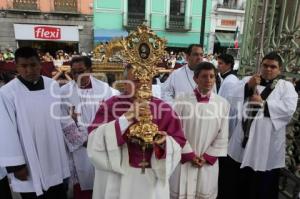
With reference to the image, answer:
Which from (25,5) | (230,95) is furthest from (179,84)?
(25,5)

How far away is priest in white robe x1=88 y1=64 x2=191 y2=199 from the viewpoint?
6.52 feet

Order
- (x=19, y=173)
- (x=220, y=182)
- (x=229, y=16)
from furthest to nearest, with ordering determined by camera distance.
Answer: (x=229, y=16)
(x=220, y=182)
(x=19, y=173)

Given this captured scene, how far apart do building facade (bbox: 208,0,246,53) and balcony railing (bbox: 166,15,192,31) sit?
5.83 feet

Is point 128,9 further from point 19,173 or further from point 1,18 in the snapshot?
point 19,173

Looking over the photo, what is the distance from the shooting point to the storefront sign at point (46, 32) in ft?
57.5

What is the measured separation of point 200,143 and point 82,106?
137cm

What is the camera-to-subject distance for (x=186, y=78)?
3633mm

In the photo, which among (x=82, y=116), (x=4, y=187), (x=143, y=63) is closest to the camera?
(x=143, y=63)

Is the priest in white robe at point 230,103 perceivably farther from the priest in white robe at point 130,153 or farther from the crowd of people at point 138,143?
the priest in white robe at point 130,153

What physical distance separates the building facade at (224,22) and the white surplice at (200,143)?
19270 mm

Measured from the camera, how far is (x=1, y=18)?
17.2 meters

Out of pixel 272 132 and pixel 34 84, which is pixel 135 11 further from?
pixel 34 84

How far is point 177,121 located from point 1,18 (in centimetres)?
1828

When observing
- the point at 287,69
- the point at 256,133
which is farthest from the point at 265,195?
the point at 287,69
